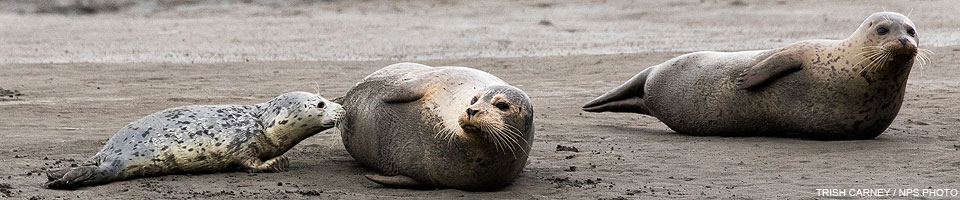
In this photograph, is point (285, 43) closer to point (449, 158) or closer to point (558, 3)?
point (558, 3)

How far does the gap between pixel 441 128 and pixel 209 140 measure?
1260mm

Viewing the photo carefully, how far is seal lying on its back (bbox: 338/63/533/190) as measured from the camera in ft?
19.1

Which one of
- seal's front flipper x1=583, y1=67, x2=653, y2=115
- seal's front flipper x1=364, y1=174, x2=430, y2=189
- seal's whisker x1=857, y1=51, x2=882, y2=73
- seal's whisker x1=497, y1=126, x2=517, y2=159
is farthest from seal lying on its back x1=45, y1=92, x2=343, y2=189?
seal's whisker x1=857, y1=51, x2=882, y2=73

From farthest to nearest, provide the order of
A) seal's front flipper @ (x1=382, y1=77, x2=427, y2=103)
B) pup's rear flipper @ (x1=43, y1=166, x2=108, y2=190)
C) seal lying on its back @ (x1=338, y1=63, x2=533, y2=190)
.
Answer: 1. seal's front flipper @ (x1=382, y1=77, x2=427, y2=103)
2. pup's rear flipper @ (x1=43, y1=166, x2=108, y2=190)
3. seal lying on its back @ (x1=338, y1=63, x2=533, y2=190)

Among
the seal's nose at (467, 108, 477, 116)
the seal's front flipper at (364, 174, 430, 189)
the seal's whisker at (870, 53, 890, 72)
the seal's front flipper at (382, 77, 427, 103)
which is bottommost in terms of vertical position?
the seal's front flipper at (364, 174, 430, 189)

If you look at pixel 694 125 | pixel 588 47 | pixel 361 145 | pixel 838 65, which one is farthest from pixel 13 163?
pixel 588 47

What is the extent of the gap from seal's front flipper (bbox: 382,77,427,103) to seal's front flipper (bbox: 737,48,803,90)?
2.27 metres

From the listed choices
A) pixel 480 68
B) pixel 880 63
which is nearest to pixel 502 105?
pixel 880 63

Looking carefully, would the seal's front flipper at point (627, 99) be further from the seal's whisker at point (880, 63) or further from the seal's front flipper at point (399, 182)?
the seal's front flipper at point (399, 182)

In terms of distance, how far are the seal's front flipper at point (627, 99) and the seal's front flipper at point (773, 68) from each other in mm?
933

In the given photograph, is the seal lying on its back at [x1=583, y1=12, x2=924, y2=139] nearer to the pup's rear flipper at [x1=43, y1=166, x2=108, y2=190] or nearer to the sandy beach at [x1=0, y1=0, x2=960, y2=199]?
the sandy beach at [x1=0, y1=0, x2=960, y2=199]

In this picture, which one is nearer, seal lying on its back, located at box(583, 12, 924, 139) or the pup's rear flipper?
the pup's rear flipper

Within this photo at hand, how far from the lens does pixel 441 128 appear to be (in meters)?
6.19

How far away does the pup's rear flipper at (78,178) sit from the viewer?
6.30 meters
